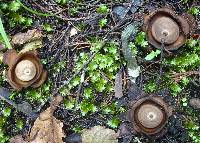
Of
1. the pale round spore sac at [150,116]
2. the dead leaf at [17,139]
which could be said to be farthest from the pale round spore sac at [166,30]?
the dead leaf at [17,139]

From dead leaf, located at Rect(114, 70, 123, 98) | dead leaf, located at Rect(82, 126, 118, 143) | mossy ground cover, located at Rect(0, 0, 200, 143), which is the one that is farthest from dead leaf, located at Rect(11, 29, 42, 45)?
dead leaf, located at Rect(82, 126, 118, 143)

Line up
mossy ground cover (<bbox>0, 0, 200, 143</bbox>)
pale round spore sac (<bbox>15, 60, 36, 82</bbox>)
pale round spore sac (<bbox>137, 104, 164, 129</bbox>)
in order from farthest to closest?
mossy ground cover (<bbox>0, 0, 200, 143</bbox>) < pale round spore sac (<bbox>15, 60, 36, 82</bbox>) < pale round spore sac (<bbox>137, 104, 164, 129</bbox>)

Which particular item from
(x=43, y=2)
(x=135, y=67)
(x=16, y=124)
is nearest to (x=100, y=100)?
(x=135, y=67)

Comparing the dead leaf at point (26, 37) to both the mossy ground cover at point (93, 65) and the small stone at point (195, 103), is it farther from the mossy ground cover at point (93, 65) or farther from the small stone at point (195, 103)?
the small stone at point (195, 103)

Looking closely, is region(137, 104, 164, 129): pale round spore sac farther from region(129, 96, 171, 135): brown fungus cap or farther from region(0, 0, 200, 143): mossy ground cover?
region(0, 0, 200, 143): mossy ground cover

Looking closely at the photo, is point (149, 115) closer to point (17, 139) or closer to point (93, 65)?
point (93, 65)
